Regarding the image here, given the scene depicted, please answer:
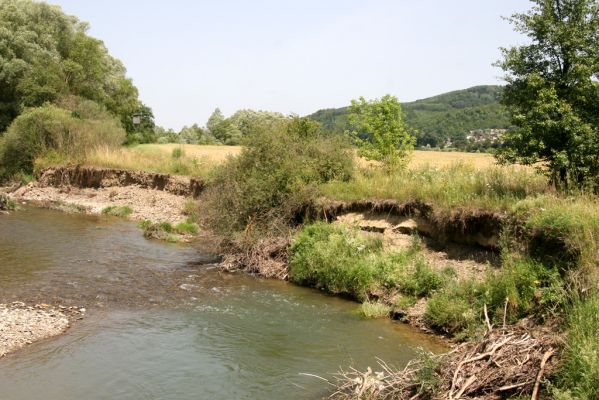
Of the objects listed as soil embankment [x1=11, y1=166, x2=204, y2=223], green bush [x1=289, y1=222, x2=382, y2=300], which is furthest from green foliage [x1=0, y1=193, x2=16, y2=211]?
green bush [x1=289, y1=222, x2=382, y2=300]

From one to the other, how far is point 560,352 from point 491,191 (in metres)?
6.74

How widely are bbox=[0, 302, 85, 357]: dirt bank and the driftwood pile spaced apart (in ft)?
19.5

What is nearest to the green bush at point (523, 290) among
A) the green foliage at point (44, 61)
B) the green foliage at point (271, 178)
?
the green foliage at point (271, 178)

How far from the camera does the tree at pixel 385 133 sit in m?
22.2

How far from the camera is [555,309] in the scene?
31.1 feet

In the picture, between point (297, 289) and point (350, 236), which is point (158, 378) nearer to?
point (297, 289)

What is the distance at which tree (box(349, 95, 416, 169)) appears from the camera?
22172mm

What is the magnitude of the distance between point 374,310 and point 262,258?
16.3ft

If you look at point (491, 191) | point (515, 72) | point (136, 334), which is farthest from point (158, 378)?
point (515, 72)

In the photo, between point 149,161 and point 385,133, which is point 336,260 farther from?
point 149,161

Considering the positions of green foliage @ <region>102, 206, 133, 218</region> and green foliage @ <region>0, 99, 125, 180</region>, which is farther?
green foliage @ <region>0, 99, 125, 180</region>

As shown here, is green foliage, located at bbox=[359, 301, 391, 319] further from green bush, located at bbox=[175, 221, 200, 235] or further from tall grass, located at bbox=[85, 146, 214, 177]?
tall grass, located at bbox=[85, 146, 214, 177]

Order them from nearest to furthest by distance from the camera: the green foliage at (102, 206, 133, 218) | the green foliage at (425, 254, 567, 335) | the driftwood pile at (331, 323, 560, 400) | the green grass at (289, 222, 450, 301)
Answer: the driftwood pile at (331, 323, 560, 400)
the green foliage at (425, 254, 567, 335)
the green grass at (289, 222, 450, 301)
the green foliage at (102, 206, 133, 218)

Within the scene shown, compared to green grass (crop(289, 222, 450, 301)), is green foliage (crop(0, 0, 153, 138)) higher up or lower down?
higher up
